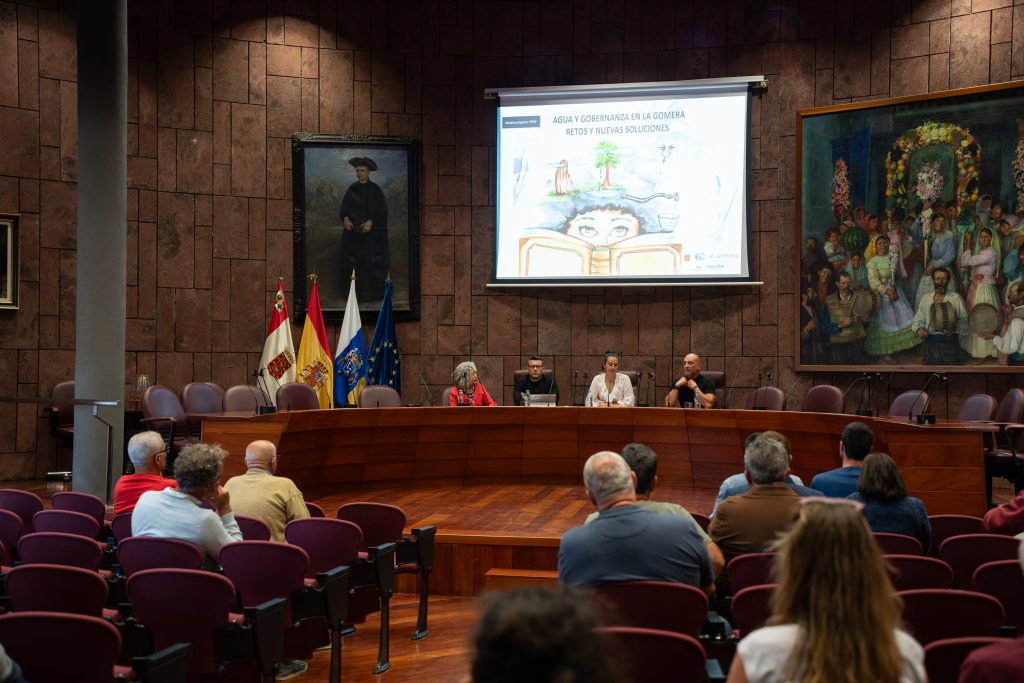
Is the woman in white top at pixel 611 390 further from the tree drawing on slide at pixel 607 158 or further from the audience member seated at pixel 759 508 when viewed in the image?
the audience member seated at pixel 759 508

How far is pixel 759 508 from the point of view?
3.76 meters

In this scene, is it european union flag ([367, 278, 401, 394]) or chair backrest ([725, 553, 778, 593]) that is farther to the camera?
european union flag ([367, 278, 401, 394])

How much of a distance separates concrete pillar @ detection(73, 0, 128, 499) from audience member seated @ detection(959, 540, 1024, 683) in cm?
674

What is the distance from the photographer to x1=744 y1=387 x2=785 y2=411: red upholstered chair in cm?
977

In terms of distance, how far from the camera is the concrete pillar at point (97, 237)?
7.42m

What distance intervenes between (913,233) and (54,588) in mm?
9241

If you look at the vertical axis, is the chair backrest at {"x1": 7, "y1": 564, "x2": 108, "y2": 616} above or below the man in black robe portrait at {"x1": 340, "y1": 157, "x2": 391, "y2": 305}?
below

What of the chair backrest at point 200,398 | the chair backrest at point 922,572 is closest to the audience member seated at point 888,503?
the chair backrest at point 922,572

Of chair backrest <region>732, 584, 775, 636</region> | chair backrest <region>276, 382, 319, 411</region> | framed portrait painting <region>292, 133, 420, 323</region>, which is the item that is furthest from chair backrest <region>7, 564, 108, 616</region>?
framed portrait painting <region>292, 133, 420, 323</region>

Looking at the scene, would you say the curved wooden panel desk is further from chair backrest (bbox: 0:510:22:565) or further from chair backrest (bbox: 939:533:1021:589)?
chair backrest (bbox: 939:533:1021:589)

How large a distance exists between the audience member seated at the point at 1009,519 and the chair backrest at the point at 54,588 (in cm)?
357

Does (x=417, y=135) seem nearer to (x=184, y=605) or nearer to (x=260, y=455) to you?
(x=260, y=455)

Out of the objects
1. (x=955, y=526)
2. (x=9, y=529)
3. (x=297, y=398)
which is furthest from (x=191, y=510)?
(x=297, y=398)

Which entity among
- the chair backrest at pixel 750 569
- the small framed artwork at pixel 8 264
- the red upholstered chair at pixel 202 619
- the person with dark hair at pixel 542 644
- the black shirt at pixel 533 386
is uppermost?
the small framed artwork at pixel 8 264
